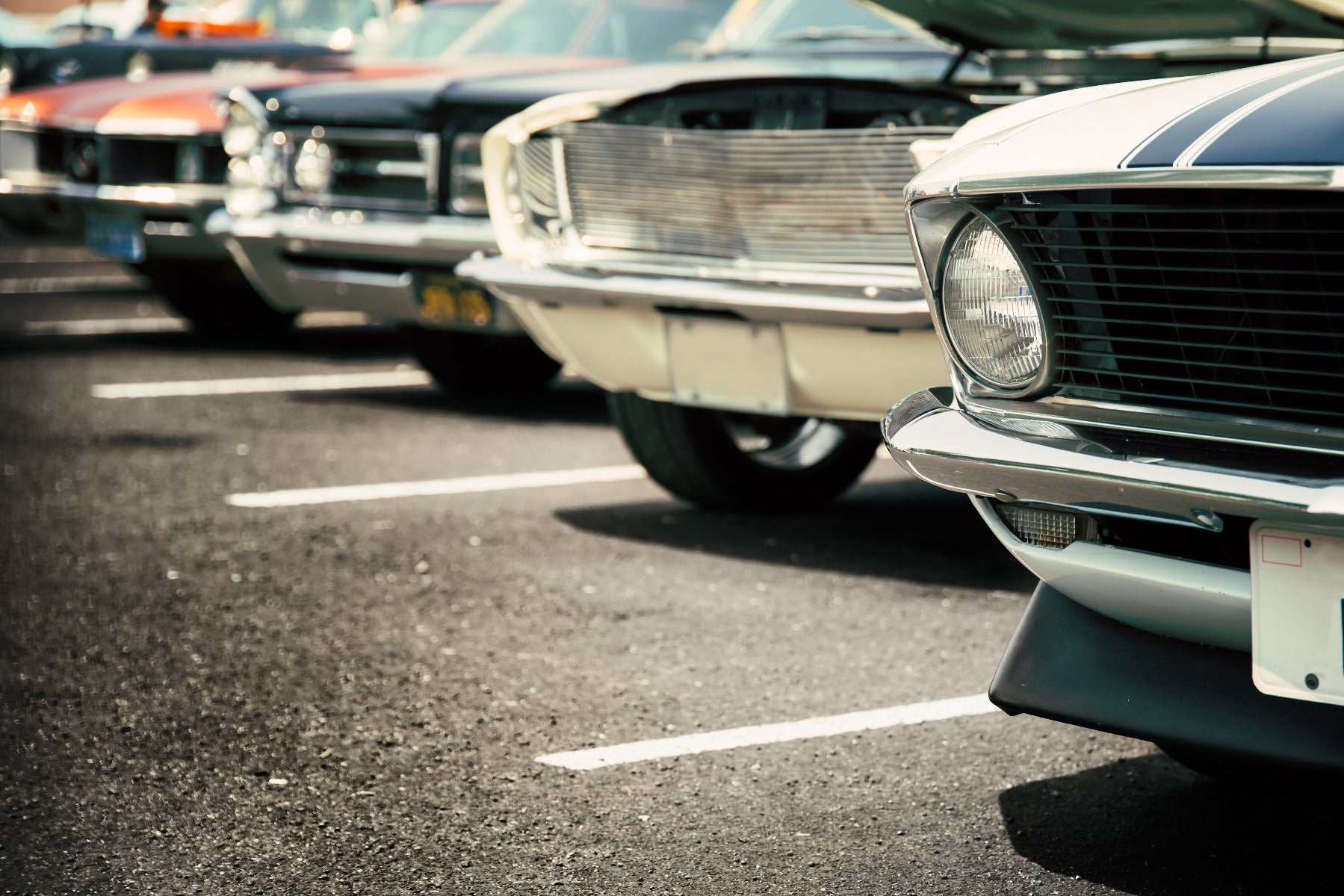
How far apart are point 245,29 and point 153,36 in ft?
2.29

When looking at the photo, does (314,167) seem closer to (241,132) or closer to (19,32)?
(241,132)

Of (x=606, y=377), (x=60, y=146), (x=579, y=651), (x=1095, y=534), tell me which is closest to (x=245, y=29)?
(x=60, y=146)

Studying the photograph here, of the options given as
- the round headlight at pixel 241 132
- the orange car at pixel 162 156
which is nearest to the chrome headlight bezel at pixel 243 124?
the round headlight at pixel 241 132

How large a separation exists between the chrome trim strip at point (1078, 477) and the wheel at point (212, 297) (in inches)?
261

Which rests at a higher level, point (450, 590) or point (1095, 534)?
point (1095, 534)

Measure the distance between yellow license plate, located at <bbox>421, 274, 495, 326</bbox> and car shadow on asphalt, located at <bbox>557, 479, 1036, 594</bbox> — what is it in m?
1.12

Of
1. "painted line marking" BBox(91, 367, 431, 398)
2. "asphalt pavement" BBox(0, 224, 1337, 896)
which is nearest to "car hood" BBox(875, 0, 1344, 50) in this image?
"asphalt pavement" BBox(0, 224, 1337, 896)

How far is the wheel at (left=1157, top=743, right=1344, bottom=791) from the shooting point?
2584 millimetres

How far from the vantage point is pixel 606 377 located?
444 centimetres

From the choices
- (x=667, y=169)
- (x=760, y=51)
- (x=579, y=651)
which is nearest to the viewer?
(x=579, y=651)

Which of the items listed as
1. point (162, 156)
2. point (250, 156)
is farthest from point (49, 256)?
point (250, 156)

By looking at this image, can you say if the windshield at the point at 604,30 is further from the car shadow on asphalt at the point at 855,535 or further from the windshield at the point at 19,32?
the windshield at the point at 19,32

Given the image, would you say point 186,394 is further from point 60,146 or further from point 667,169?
point 667,169

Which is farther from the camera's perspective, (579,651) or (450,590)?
(450,590)
